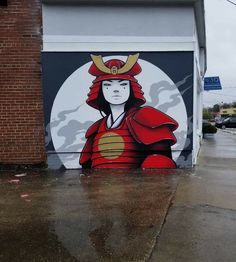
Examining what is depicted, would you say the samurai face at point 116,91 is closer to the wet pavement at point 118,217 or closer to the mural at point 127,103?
the mural at point 127,103

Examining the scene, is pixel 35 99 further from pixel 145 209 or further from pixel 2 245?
pixel 2 245

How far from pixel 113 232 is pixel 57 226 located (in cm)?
86

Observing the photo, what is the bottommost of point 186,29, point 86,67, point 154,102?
point 154,102

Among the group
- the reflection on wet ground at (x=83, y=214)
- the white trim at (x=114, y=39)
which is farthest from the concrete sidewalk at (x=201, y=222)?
the white trim at (x=114, y=39)

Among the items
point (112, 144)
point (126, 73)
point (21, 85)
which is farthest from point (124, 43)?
point (21, 85)

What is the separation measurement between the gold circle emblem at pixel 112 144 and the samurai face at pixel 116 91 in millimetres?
860

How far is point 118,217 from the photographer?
6711 millimetres

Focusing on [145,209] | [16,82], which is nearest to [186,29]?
[16,82]

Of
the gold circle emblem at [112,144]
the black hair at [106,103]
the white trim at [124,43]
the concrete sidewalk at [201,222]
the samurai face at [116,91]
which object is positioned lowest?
the concrete sidewalk at [201,222]

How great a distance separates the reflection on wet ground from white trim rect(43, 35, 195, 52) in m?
3.19

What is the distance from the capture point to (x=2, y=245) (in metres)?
5.50

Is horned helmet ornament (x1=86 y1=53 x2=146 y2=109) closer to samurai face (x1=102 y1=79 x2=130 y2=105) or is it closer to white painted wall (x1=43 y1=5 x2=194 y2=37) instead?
samurai face (x1=102 y1=79 x2=130 y2=105)

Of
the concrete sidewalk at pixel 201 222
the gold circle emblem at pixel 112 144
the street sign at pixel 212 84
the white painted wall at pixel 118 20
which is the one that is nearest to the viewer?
the concrete sidewalk at pixel 201 222

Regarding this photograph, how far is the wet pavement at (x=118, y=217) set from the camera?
17.2 feet
